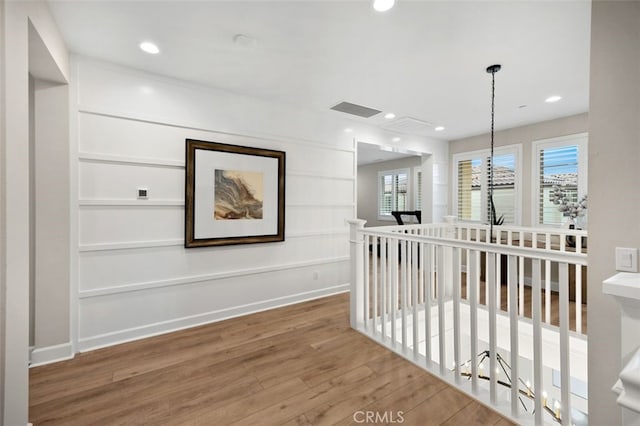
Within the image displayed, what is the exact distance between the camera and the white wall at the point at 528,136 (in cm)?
406

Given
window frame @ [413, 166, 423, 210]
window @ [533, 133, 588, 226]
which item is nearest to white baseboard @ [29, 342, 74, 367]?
window @ [533, 133, 588, 226]

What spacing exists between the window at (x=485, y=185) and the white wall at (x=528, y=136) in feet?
0.28

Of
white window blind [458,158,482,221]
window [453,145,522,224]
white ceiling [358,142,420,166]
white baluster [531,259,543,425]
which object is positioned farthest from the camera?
white ceiling [358,142,420,166]

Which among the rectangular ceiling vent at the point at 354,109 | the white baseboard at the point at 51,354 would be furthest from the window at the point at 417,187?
the white baseboard at the point at 51,354

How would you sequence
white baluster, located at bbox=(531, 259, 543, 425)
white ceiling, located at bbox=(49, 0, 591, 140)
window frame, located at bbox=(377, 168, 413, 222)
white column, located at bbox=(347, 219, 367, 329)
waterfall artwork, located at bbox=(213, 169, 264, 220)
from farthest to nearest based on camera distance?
window frame, located at bbox=(377, 168, 413, 222), waterfall artwork, located at bbox=(213, 169, 264, 220), white column, located at bbox=(347, 219, 367, 329), white ceiling, located at bbox=(49, 0, 591, 140), white baluster, located at bbox=(531, 259, 543, 425)

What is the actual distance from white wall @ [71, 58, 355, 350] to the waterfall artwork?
1.15 feet

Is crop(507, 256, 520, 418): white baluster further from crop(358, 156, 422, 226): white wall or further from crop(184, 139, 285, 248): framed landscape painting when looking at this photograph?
crop(358, 156, 422, 226): white wall

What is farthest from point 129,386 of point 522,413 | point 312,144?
point 312,144

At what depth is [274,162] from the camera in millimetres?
3436

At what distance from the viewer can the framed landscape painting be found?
2.94 metres

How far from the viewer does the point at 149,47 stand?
7.63 feet

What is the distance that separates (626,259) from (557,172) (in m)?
3.81

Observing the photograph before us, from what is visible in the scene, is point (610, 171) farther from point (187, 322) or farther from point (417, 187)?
point (417, 187)

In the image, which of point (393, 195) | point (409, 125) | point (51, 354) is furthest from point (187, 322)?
point (393, 195)
